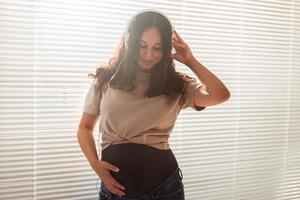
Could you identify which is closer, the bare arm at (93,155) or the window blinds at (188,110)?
the bare arm at (93,155)

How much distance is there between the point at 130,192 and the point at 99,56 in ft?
1.88

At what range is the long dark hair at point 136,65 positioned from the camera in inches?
46.6

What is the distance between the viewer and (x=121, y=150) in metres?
1.23

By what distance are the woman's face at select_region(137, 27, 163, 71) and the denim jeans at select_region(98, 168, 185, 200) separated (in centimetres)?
42

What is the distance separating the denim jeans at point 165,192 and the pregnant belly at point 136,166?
0.05ft

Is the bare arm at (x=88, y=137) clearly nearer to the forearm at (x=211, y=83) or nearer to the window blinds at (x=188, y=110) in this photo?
the window blinds at (x=188, y=110)

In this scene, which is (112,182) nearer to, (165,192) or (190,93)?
(165,192)

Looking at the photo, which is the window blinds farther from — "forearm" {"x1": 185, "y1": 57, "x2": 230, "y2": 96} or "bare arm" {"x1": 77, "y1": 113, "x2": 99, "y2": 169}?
"forearm" {"x1": 185, "y1": 57, "x2": 230, "y2": 96}

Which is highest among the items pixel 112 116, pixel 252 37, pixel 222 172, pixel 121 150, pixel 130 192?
pixel 252 37

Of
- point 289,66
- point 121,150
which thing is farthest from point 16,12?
point 289,66

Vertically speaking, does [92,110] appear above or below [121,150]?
above

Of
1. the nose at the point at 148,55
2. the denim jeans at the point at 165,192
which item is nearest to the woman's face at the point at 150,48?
the nose at the point at 148,55

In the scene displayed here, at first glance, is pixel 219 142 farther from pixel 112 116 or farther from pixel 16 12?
pixel 16 12

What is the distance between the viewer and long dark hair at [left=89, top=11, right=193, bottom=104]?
3.89 feet
